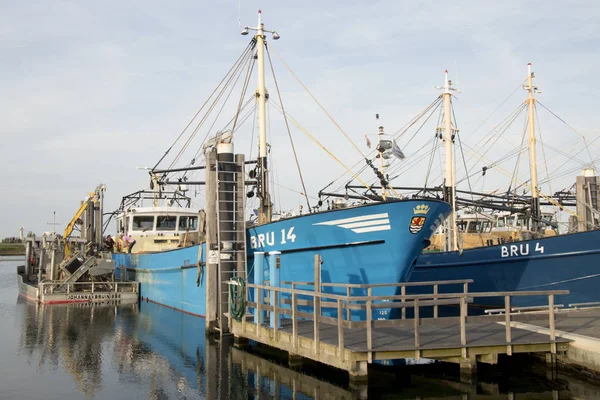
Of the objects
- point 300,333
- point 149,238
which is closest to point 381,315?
point 300,333

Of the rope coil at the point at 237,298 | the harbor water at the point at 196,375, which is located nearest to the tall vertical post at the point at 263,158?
the rope coil at the point at 237,298

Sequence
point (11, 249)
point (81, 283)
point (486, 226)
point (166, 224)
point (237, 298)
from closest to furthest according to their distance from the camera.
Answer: point (237, 298) < point (81, 283) < point (166, 224) < point (486, 226) < point (11, 249)

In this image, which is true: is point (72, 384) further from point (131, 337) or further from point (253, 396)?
point (131, 337)

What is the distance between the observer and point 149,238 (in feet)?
78.4

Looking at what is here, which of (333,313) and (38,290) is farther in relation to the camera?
(38,290)

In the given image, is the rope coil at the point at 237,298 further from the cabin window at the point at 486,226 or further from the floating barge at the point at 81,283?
the cabin window at the point at 486,226

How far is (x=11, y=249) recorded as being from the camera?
407 feet

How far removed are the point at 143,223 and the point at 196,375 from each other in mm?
14597

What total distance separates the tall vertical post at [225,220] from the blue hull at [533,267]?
7907mm

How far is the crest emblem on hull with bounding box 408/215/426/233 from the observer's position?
11469mm

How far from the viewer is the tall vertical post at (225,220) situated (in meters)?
13.6

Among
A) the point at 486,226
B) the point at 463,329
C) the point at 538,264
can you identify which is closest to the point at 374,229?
the point at 463,329

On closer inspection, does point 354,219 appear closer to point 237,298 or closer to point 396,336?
point 396,336

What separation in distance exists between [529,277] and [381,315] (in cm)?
623
